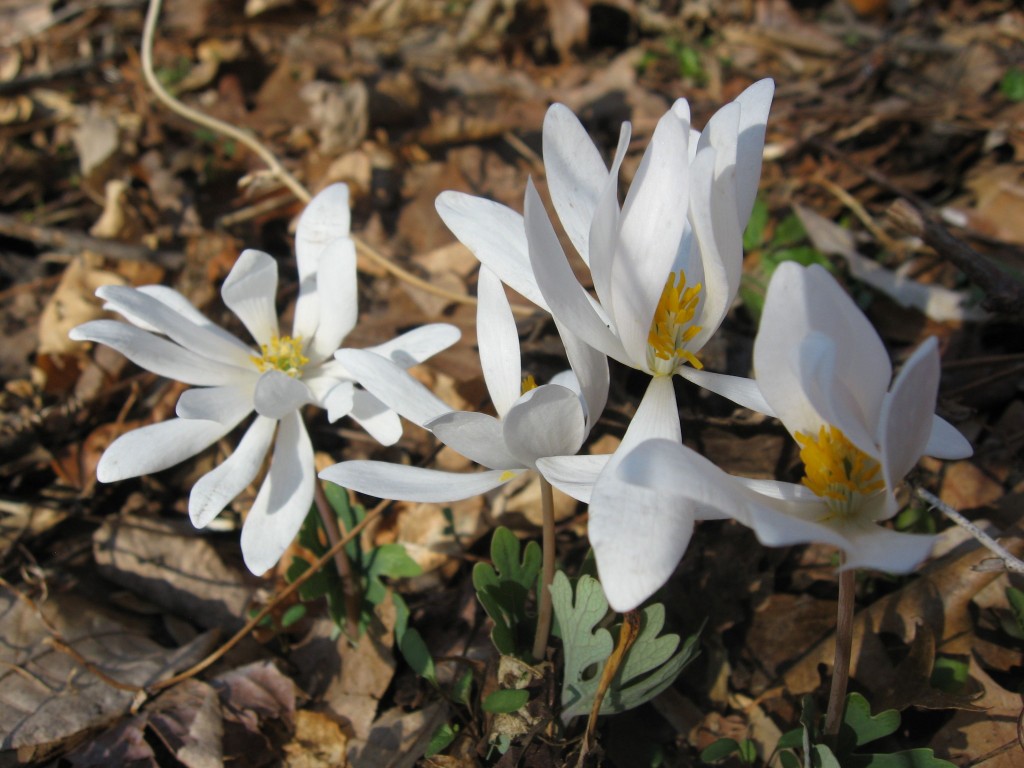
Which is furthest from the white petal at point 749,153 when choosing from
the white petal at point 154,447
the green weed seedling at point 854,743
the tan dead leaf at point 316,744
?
the tan dead leaf at point 316,744

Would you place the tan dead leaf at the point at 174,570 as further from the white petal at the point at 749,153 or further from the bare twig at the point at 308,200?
the white petal at the point at 749,153

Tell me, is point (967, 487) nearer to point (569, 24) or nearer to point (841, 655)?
point (841, 655)

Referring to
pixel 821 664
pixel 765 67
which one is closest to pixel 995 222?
pixel 765 67

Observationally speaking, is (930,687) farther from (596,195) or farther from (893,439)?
(596,195)

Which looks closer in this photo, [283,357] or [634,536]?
[634,536]

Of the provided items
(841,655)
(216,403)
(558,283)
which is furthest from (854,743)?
(216,403)

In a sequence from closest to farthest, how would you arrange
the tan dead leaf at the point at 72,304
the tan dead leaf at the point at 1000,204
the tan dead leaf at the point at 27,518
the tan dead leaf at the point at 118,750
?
1. the tan dead leaf at the point at 118,750
2. the tan dead leaf at the point at 27,518
3. the tan dead leaf at the point at 72,304
4. the tan dead leaf at the point at 1000,204

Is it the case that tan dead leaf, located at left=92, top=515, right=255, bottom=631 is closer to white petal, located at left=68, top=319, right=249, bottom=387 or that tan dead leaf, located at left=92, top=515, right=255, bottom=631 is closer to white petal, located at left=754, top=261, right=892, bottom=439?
white petal, located at left=68, top=319, right=249, bottom=387
